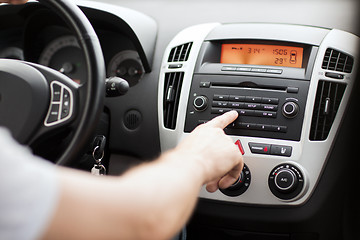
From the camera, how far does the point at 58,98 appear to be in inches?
34.1

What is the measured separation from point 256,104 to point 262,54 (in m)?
0.17

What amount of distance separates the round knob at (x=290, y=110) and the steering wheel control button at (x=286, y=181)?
138 millimetres

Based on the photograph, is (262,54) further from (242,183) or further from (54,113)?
(54,113)

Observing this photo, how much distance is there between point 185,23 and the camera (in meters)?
1.45

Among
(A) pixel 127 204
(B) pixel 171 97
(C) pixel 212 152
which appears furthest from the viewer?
(B) pixel 171 97

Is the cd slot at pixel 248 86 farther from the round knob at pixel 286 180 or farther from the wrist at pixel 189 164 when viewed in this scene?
the wrist at pixel 189 164

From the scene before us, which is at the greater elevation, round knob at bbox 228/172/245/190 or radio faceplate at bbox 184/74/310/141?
radio faceplate at bbox 184/74/310/141

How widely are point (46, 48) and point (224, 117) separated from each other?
35.1 inches

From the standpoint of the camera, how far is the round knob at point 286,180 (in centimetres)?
113

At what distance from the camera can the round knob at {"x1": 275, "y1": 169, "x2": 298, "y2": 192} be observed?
44.5 inches

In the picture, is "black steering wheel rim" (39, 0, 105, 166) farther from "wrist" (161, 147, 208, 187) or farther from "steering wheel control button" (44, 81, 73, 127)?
"wrist" (161, 147, 208, 187)

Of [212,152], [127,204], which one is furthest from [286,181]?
[127,204]

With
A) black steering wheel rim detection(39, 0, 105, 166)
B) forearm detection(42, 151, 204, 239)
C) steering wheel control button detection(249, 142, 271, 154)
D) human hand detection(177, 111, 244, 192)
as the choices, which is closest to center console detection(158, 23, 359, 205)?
steering wheel control button detection(249, 142, 271, 154)

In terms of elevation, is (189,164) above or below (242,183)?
above
